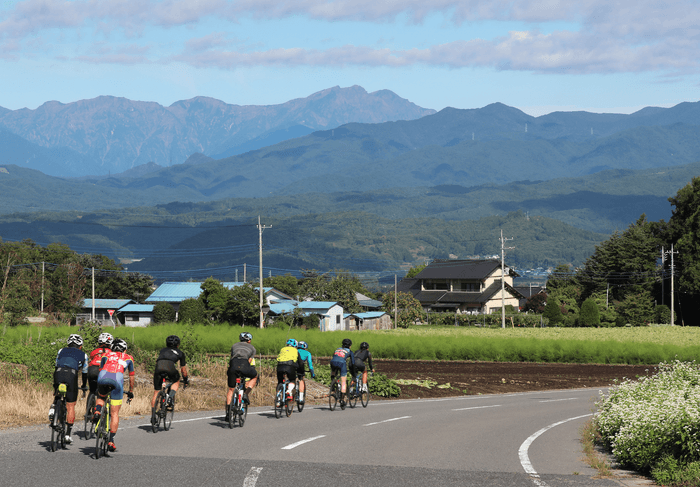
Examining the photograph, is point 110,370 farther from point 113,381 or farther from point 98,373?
point 98,373

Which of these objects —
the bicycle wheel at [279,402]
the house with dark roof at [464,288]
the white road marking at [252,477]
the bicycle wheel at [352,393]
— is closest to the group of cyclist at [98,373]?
the white road marking at [252,477]

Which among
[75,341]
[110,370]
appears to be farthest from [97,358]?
[110,370]

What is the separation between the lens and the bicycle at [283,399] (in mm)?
17969

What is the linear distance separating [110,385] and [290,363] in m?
5.89

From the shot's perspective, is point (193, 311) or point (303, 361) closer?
point (303, 361)

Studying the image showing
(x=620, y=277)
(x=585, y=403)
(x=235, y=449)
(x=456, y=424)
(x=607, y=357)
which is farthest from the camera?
(x=620, y=277)

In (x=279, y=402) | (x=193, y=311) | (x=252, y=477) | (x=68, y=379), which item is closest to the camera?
(x=252, y=477)

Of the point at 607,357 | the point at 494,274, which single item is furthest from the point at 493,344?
the point at 494,274

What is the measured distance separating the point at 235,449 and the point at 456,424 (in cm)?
692

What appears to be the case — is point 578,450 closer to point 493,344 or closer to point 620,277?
point 493,344

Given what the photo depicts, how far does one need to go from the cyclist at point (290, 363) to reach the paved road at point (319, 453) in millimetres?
956

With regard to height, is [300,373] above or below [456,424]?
above

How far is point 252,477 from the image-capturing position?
10773 mm

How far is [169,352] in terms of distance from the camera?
15297mm
